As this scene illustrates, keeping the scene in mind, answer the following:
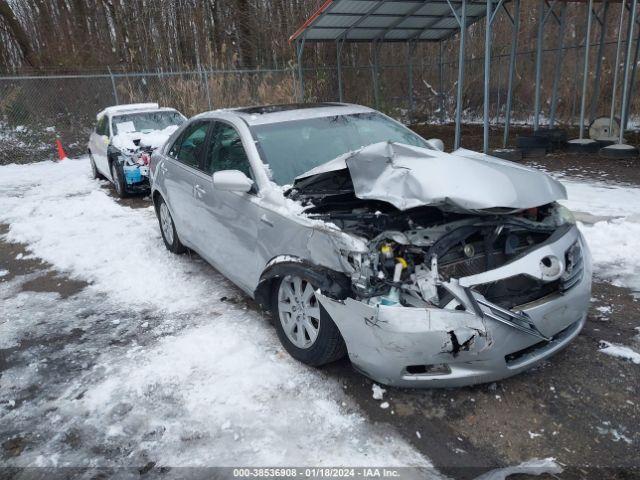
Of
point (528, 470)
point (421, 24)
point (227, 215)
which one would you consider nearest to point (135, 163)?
point (227, 215)

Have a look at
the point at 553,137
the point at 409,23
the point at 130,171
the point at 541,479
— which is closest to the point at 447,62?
the point at 409,23

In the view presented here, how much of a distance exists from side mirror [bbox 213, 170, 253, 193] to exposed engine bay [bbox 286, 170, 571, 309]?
47 cm

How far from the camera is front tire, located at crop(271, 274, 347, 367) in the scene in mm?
2943

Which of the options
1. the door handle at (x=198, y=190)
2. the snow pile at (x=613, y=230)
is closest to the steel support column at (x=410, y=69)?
the snow pile at (x=613, y=230)

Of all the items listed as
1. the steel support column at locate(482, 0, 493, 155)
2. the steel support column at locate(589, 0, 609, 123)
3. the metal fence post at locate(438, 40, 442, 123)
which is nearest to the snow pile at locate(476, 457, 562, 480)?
the steel support column at locate(482, 0, 493, 155)

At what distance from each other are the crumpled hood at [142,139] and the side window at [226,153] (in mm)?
4495

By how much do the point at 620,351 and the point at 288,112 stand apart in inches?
123

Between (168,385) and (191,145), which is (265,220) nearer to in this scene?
(168,385)

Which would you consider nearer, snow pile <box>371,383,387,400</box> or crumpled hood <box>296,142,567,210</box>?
crumpled hood <box>296,142,567,210</box>

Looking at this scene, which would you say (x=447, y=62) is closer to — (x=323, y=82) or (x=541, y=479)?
(x=323, y=82)

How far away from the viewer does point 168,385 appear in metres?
3.19

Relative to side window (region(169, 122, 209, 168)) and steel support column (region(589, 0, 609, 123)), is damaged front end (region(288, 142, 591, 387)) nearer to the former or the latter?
side window (region(169, 122, 209, 168))

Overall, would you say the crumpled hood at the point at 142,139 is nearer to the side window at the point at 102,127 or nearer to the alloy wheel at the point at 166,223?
the side window at the point at 102,127

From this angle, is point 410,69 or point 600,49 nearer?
point 600,49
